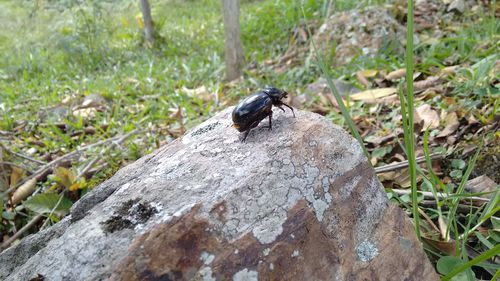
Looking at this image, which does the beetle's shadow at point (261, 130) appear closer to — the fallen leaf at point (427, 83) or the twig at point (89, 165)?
the twig at point (89, 165)

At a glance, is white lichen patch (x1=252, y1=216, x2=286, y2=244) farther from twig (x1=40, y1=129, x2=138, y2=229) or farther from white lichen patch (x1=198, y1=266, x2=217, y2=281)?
twig (x1=40, y1=129, x2=138, y2=229)

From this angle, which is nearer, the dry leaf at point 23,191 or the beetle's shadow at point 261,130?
the beetle's shadow at point 261,130

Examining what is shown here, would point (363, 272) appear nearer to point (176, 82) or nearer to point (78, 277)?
point (78, 277)

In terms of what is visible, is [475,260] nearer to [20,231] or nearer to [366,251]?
[366,251]

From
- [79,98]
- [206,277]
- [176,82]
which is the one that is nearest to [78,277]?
[206,277]

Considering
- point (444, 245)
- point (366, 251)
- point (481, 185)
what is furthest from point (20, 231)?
point (481, 185)

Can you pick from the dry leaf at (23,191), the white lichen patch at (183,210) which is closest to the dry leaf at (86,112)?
Answer: the dry leaf at (23,191)

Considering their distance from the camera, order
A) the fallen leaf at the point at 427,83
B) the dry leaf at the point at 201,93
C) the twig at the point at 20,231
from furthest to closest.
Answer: the dry leaf at the point at 201,93
the fallen leaf at the point at 427,83
the twig at the point at 20,231
